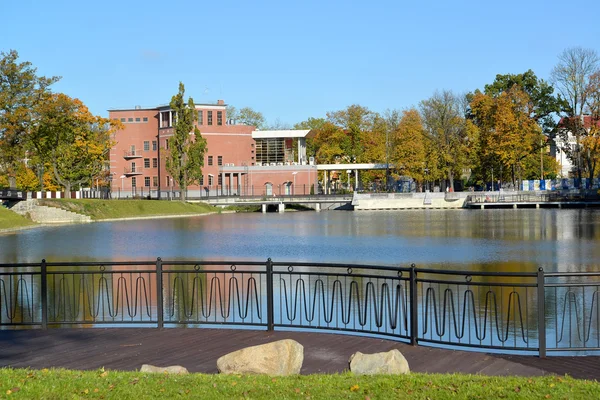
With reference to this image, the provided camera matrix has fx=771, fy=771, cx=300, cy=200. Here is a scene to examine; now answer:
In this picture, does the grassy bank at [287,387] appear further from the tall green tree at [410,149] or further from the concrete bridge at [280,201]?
the tall green tree at [410,149]

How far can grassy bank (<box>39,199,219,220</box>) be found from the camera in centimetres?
6456

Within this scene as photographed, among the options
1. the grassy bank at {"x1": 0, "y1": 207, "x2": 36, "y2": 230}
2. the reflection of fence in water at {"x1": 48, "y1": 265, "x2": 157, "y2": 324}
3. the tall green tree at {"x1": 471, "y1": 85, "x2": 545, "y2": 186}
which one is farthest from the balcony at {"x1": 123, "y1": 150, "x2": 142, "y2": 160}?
the reflection of fence in water at {"x1": 48, "y1": 265, "x2": 157, "y2": 324}

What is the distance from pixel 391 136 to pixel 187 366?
3723 inches

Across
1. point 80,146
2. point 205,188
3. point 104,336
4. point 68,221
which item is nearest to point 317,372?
point 104,336

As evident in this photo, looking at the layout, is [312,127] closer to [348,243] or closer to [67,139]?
[67,139]

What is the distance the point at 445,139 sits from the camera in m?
89.2

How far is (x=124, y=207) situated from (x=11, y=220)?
52.7 ft

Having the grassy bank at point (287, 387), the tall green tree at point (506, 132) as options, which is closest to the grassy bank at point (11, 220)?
the tall green tree at point (506, 132)

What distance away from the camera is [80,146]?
71625 mm

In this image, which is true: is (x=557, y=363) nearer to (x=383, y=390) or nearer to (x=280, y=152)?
(x=383, y=390)

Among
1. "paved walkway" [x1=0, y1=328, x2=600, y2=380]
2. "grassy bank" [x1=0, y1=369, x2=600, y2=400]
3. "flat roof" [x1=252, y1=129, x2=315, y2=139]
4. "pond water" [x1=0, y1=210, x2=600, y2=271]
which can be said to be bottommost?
"pond water" [x1=0, y1=210, x2=600, y2=271]

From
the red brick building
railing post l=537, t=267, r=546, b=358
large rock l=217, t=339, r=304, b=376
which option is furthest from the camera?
the red brick building

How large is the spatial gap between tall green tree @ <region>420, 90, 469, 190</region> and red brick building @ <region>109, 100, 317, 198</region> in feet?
53.3

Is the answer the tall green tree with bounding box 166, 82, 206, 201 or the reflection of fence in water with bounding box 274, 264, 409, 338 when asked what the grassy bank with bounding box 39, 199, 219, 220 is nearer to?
the tall green tree with bounding box 166, 82, 206, 201
